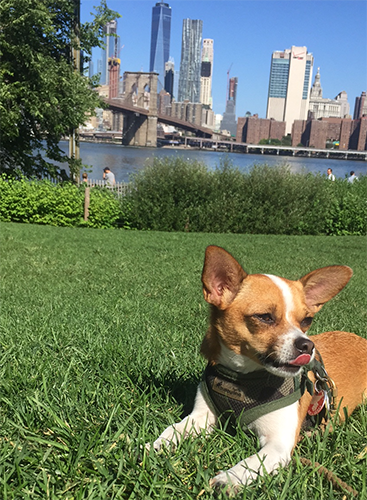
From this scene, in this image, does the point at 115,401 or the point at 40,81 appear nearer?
the point at 115,401

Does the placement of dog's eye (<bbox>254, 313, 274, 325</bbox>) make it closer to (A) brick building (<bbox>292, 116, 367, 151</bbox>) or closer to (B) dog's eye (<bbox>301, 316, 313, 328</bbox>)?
(B) dog's eye (<bbox>301, 316, 313, 328</bbox>)

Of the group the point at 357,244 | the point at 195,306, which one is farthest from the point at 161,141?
the point at 195,306

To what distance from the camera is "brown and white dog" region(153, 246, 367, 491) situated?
6.09 feet

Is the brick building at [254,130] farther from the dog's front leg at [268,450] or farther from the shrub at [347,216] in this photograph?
the dog's front leg at [268,450]

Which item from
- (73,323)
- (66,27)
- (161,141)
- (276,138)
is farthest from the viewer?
(276,138)

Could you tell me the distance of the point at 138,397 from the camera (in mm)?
2609

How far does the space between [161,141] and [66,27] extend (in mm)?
93057

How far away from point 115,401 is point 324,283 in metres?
1.38

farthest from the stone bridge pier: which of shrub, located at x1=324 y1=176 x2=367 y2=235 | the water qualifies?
shrub, located at x1=324 y1=176 x2=367 y2=235

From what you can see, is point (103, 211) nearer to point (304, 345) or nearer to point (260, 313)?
point (260, 313)

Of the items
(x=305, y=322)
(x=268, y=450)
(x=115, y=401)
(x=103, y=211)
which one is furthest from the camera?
(x=103, y=211)

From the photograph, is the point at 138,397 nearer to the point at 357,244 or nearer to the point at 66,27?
the point at 357,244

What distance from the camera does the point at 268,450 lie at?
1905mm

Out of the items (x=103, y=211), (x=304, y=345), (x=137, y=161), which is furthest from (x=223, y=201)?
(x=137, y=161)
